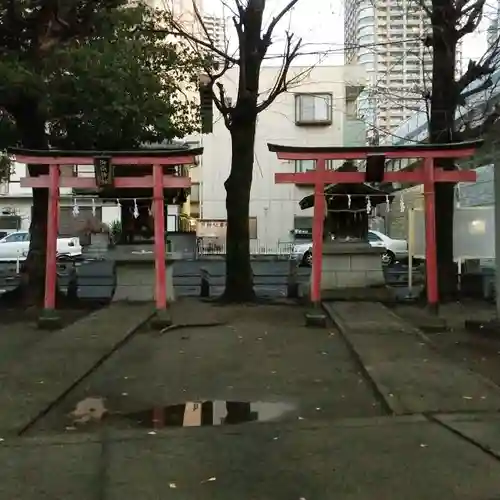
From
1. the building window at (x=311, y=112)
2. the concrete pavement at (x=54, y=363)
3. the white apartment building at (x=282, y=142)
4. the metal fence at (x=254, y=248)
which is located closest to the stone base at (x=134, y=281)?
the concrete pavement at (x=54, y=363)

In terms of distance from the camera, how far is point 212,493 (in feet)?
15.7

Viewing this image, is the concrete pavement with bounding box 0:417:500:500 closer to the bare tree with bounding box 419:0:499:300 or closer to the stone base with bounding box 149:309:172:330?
the stone base with bounding box 149:309:172:330

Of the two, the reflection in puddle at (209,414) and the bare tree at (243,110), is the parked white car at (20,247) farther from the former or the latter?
the reflection in puddle at (209,414)

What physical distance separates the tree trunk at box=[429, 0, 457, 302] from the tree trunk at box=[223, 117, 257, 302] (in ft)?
13.2

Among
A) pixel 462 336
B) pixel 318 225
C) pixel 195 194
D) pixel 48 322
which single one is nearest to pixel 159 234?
pixel 48 322

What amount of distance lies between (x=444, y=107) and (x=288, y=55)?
12.2ft

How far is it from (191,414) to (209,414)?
0.17 metres

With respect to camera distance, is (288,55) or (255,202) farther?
(255,202)

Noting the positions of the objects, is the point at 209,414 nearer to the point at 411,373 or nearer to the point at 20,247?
the point at 411,373

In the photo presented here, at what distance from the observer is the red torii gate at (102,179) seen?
1316 centimetres

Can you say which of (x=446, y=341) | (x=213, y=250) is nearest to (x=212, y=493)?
(x=446, y=341)

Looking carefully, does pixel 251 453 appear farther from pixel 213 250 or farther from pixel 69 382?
pixel 213 250

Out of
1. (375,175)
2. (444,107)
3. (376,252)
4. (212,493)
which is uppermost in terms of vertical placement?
(444,107)

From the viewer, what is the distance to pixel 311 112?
4125 centimetres
